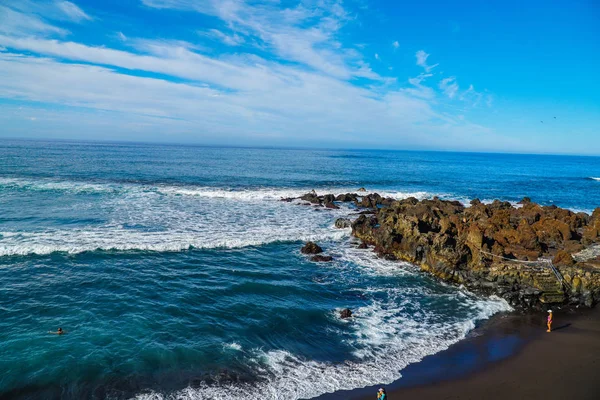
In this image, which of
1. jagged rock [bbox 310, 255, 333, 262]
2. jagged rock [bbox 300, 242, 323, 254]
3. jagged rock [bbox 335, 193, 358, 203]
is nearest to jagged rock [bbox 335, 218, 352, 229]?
jagged rock [bbox 300, 242, 323, 254]

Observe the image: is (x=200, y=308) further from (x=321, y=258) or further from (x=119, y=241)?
(x=119, y=241)

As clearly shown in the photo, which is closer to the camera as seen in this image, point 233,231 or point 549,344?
point 549,344

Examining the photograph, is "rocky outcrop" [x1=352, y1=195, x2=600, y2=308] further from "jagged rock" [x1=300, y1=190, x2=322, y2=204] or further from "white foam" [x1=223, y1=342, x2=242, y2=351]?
"white foam" [x1=223, y1=342, x2=242, y2=351]

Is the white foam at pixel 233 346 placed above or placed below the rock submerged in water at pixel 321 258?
below

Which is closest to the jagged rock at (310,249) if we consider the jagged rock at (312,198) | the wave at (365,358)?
the wave at (365,358)

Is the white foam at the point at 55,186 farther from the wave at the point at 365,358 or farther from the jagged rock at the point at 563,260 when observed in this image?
the jagged rock at the point at 563,260

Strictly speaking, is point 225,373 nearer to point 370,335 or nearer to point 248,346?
point 248,346

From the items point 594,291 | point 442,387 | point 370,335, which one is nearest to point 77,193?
point 370,335
